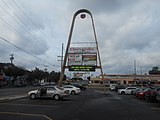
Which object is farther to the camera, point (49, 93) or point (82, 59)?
point (82, 59)

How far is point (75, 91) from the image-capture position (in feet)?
142

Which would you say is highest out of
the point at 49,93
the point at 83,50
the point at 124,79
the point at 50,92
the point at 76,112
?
the point at 83,50

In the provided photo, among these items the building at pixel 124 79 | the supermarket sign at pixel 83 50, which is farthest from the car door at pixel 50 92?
the building at pixel 124 79

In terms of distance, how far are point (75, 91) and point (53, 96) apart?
1545cm

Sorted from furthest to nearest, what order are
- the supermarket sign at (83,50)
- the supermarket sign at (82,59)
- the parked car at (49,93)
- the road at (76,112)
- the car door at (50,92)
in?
1. the supermarket sign at (83,50)
2. the supermarket sign at (82,59)
3. the car door at (50,92)
4. the parked car at (49,93)
5. the road at (76,112)

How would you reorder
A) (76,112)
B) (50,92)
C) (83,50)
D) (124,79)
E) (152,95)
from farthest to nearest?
(124,79)
(83,50)
(152,95)
(50,92)
(76,112)

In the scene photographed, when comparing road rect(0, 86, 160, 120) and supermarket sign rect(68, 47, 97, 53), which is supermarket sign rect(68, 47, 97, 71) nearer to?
supermarket sign rect(68, 47, 97, 53)

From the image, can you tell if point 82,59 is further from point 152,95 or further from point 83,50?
point 152,95

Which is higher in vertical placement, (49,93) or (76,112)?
(49,93)

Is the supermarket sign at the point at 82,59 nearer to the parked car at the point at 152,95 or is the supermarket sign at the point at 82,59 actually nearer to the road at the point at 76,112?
the parked car at the point at 152,95

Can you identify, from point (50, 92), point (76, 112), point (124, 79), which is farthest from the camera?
point (124, 79)

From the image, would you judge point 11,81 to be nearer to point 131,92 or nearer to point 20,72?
point 20,72

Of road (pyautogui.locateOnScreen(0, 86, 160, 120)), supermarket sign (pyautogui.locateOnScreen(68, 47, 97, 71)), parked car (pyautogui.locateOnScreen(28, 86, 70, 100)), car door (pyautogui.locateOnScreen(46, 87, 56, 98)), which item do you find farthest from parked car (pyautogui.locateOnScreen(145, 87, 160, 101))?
supermarket sign (pyautogui.locateOnScreen(68, 47, 97, 71))

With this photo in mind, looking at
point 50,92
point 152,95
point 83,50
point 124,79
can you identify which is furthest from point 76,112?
point 124,79
